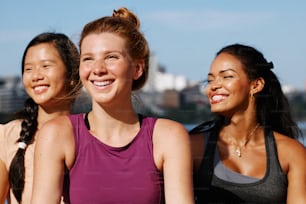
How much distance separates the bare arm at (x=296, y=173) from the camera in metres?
1.64

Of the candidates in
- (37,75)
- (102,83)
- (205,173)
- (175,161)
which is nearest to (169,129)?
(175,161)

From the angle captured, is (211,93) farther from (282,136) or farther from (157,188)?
(157,188)

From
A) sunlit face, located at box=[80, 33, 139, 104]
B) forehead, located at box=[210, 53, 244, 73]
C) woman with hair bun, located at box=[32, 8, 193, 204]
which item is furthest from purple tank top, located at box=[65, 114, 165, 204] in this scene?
forehead, located at box=[210, 53, 244, 73]

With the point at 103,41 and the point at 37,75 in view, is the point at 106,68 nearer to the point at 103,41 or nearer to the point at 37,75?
the point at 103,41

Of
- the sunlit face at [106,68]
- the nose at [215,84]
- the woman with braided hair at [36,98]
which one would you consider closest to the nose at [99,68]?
the sunlit face at [106,68]

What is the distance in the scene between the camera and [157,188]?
136 centimetres

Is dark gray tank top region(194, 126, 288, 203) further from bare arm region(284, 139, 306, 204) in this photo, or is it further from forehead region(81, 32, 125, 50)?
forehead region(81, 32, 125, 50)

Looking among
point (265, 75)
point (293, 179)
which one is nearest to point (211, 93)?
point (265, 75)

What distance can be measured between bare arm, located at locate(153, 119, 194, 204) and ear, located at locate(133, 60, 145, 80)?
0.13 meters

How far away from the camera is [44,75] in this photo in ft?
5.31

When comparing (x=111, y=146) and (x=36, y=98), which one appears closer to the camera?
(x=111, y=146)

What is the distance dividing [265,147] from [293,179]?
120 mm

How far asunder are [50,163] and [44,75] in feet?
1.16

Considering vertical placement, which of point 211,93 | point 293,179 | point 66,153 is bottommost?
point 293,179
